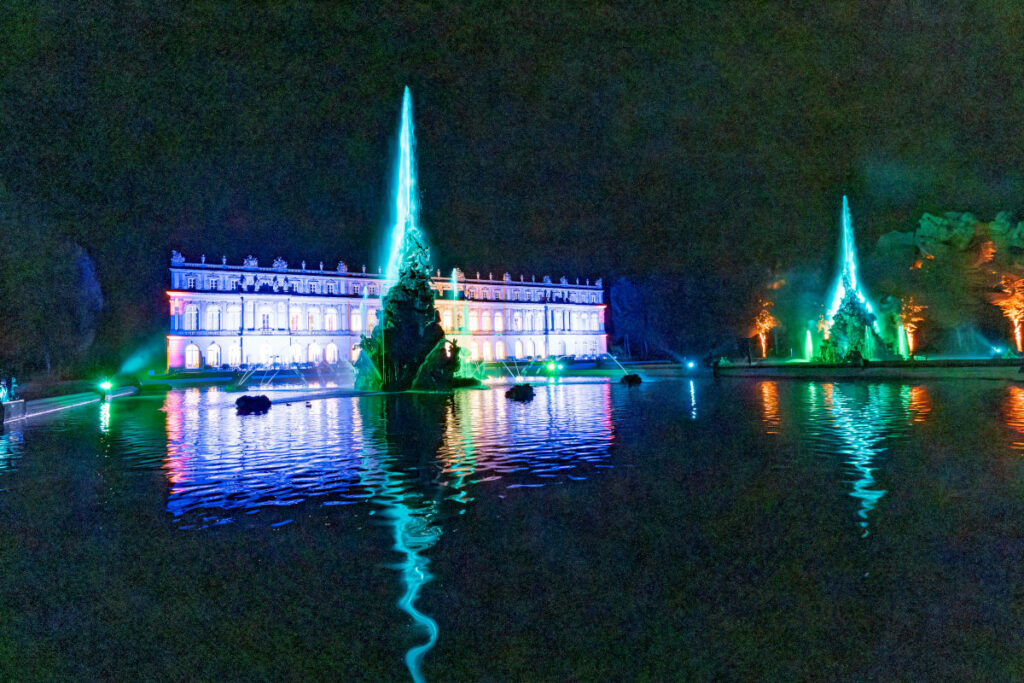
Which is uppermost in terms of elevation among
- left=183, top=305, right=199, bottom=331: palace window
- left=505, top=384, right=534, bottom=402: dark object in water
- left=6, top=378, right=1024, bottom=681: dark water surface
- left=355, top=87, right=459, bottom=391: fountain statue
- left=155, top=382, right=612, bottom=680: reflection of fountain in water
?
left=183, top=305, right=199, bottom=331: palace window

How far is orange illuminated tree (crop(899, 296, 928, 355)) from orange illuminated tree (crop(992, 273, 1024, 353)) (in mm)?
6306

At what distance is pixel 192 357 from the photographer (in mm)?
85625

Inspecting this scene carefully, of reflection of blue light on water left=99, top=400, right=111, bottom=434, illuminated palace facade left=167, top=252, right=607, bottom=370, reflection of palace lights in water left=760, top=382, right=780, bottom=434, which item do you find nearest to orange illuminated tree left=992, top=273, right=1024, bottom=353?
reflection of palace lights in water left=760, top=382, right=780, bottom=434

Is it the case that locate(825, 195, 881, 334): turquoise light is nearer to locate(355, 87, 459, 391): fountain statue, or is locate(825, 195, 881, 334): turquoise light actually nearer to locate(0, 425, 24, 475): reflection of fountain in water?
locate(355, 87, 459, 391): fountain statue

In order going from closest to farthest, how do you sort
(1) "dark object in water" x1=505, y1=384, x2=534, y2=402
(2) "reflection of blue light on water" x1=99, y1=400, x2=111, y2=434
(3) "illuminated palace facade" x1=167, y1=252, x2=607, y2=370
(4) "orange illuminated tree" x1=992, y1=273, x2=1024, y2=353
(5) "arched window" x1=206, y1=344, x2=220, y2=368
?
(2) "reflection of blue light on water" x1=99, y1=400, x2=111, y2=434 < (1) "dark object in water" x1=505, y1=384, x2=534, y2=402 < (4) "orange illuminated tree" x1=992, y1=273, x2=1024, y2=353 < (3) "illuminated palace facade" x1=167, y1=252, x2=607, y2=370 < (5) "arched window" x1=206, y1=344, x2=220, y2=368

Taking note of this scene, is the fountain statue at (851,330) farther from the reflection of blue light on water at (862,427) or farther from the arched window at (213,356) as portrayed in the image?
the arched window at (213,356)

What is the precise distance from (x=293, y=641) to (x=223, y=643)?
1.78 feet

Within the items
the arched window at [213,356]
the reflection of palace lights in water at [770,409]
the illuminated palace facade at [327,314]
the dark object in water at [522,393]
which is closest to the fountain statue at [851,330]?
the reflection of palace lights in water at [770,409]

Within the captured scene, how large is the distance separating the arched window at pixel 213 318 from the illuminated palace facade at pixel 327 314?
15 centimetres

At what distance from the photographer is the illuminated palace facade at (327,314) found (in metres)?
→ 86.6

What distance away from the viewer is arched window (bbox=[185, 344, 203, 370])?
85.1 metres

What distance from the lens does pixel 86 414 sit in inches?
1037

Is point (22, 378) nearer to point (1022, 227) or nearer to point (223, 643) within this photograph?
point (223, 643)

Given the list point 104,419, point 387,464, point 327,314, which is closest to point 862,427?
point 387,464
